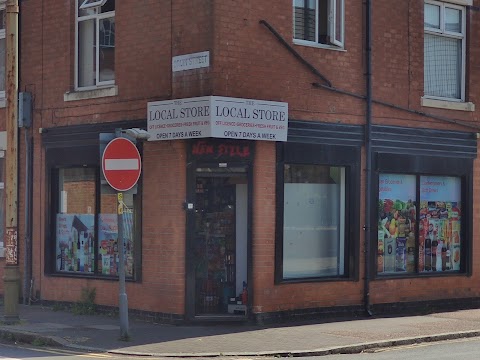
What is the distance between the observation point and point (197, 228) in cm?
1554

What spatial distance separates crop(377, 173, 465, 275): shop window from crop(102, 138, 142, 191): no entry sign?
5.93m

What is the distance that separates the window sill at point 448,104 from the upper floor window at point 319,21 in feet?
8.05

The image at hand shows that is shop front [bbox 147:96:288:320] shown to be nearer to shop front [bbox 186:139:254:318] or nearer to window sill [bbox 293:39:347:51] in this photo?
shop front [bbox 186:139:254:318]

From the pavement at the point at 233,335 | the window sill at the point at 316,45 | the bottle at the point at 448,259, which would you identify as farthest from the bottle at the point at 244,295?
the bottle at the point at 448,259

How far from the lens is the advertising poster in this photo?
1748cm

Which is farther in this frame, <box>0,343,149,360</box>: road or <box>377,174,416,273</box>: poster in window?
<box>377,174,416,273</box>: poster in window

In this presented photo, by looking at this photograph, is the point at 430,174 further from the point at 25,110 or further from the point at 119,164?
the point at 25,110

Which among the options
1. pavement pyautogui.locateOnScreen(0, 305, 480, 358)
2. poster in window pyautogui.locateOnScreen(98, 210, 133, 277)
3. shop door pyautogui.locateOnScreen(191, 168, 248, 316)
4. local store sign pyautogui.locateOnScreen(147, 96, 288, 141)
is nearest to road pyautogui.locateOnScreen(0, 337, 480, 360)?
pavement pyautogui.locateOnScreen(0, 305, 480, 358)

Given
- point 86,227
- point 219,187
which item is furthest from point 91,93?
point 219,187

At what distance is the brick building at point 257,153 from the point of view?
1531 centimetres

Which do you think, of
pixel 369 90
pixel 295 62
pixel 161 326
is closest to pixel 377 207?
pixel 369 90

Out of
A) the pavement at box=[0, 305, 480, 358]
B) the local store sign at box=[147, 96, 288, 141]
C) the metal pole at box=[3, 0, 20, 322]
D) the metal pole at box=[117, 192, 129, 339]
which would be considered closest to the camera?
the pavement at box=[0, 305, 480, 358]

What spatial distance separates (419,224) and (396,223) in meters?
0.64

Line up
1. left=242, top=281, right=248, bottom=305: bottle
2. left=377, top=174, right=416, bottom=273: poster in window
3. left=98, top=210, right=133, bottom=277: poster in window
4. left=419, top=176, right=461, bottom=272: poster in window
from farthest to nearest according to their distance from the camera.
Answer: left=419, top=176, right=461, bottom=272: poster in window
left=377, top=174, right=416, bottom=273: poster in window
left=98, top=210, right=133, bottom=277: poster in window
left=242, top=281, right=248, bottom=305: bottle
